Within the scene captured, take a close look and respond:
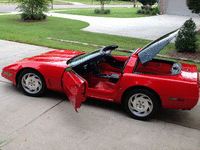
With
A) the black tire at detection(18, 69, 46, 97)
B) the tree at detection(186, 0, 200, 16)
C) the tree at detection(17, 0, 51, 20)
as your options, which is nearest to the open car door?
the black tire at detection(18, 69, 46, 97)

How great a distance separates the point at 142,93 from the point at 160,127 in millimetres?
660

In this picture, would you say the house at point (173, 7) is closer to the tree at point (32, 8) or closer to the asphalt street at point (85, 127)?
the tree at point (32, 8)

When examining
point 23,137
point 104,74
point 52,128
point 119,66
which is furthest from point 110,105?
point 23,137

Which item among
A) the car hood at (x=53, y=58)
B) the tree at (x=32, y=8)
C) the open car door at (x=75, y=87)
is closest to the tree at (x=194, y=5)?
the tree at (x=32, y=8)

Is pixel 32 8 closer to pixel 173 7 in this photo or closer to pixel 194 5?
pixel 194 5

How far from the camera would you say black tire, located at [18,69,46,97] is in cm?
449

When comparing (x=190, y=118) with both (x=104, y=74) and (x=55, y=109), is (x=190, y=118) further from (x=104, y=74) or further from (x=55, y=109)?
(x=55, y=109)

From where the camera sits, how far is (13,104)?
437 cm

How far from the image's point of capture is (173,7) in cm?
2806

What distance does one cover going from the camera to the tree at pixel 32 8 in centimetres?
1587

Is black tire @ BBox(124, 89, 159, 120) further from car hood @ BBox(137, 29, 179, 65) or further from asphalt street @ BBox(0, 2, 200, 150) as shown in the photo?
car hood @ BBox(137, 29, 179, 65)

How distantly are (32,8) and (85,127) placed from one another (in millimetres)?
14374

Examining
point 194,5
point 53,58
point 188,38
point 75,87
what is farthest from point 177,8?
point 75,87

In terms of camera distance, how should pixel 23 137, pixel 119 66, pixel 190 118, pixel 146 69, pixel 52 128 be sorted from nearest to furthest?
pixel 23 137, pixel 52 128, pixel 190 118, pixel 146 69, pixel 119 66
